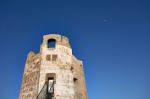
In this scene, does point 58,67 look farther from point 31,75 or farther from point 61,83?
point 31,75

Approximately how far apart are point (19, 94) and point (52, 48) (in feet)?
18.0

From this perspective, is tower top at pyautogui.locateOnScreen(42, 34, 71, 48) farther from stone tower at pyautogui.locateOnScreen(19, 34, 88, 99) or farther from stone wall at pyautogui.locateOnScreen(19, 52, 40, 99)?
stone wall at pyautogui.locateOnScreen(19, 52, 40, 99)

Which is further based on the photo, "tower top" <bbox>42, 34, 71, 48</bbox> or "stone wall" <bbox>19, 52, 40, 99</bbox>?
"tower top" <bbox>42, 34, 71, 48</bbox>

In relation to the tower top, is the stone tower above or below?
below

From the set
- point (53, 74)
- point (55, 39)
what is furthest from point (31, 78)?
point (55, 39)

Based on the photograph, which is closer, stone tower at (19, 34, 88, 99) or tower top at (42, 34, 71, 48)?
stone tower at (19, 34, 88, 99)

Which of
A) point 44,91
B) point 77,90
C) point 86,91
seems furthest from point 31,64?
point 86,91

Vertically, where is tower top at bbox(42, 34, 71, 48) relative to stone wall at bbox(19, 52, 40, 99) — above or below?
above

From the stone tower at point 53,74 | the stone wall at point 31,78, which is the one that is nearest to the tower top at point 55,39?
the stone tower at point 53,74

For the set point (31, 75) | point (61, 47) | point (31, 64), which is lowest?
point (31, 75)

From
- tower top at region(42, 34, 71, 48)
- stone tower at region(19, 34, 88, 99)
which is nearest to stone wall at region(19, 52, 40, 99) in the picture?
stone tower at region(19, 34, 88, 99)

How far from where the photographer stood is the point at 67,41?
821 inches

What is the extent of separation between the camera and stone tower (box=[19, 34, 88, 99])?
17.7m

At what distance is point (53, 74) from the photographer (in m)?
18.2
